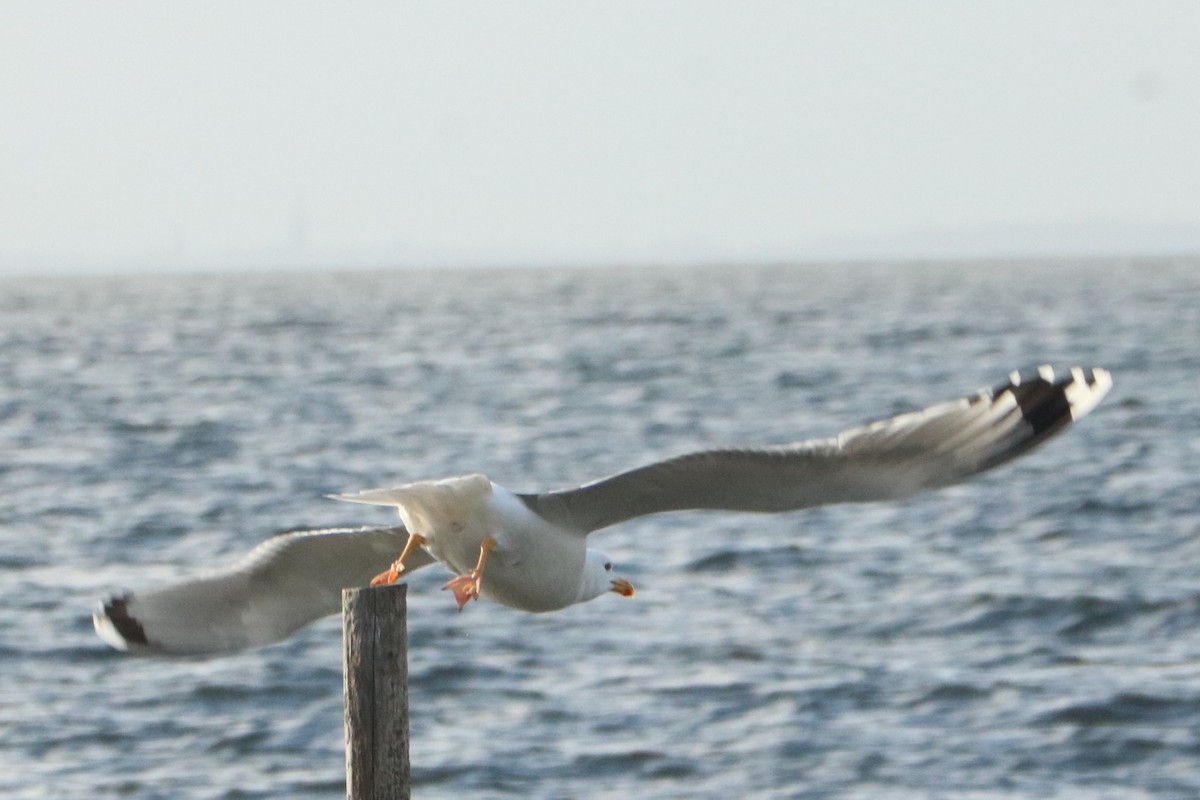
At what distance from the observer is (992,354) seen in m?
56.1

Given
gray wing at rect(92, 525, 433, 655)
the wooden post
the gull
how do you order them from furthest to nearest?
gray wing at rect(92, 525, 433, 655), the wooden post, the gull

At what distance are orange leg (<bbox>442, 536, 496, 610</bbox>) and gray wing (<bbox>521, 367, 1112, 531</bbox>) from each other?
51 cm

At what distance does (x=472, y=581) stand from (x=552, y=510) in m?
0.60

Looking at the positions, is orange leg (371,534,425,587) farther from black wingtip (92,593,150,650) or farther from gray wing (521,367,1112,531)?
black wingtip (92,593,150,650)

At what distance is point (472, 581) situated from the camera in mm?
8469

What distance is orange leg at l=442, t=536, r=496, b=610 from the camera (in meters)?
8.38

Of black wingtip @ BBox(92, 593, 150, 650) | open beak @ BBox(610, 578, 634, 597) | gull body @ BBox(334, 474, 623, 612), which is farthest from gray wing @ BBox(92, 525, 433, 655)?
open beak @ BBox(610, 578, 634, 597)

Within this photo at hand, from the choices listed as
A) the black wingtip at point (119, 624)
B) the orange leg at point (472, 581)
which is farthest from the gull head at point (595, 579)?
the black wingtip at point (119, 624)

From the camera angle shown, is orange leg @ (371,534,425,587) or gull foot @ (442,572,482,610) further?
orange leg @ (371,534,425,587)

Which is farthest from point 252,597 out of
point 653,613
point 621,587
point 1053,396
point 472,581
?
point 653,613

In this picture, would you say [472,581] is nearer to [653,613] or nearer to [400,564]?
[400,564]

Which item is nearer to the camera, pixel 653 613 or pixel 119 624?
pixel 119 624

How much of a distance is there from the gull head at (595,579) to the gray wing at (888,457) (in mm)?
1026

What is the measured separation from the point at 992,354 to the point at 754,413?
1728 cm
